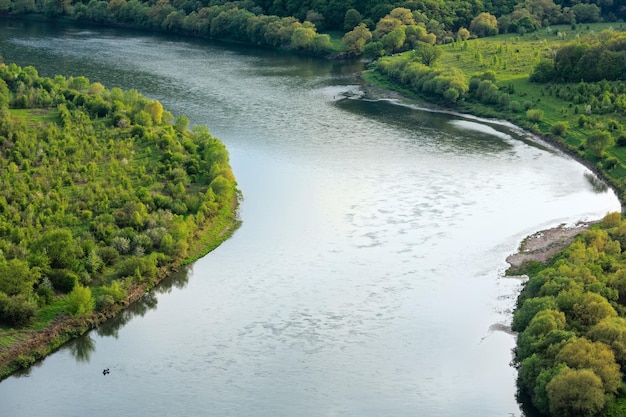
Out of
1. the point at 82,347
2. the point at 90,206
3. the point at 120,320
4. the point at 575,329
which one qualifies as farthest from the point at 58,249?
the point at 575,329

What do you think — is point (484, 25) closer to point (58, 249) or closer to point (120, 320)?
point (58, 249)

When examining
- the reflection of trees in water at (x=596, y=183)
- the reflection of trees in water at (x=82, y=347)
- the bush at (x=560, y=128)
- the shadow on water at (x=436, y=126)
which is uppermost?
the bush at (x=560, y=128)

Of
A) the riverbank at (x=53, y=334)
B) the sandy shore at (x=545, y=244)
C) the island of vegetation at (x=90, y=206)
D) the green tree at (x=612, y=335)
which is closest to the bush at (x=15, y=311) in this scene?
the island of vegetation at (x=90, y=206)

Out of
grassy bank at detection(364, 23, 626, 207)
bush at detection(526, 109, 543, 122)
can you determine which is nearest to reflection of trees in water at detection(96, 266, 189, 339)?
grassy bank at detection(364, 23, 626, 207)

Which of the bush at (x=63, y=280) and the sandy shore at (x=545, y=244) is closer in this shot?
the bush at (x=63, y=280)

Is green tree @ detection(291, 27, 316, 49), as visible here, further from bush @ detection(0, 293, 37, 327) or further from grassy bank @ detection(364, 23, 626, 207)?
bush @ detection(0, 293, 37, 327)

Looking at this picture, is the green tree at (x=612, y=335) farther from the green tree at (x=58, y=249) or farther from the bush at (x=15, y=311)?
the green tree at (x=58, y=249)

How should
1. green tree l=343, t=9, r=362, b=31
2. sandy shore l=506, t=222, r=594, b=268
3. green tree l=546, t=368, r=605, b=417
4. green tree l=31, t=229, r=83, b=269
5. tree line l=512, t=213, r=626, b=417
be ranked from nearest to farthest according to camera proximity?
green tree l=546, t=368, r=605, b=417 → tree line l=512, t=213, r=626, b=417 → green tree l=31, t=229, r=83, b=269 → sandy shore l=506, t=222, r=594, b=268 → green tree l=343, t=9, r=362, b=31
